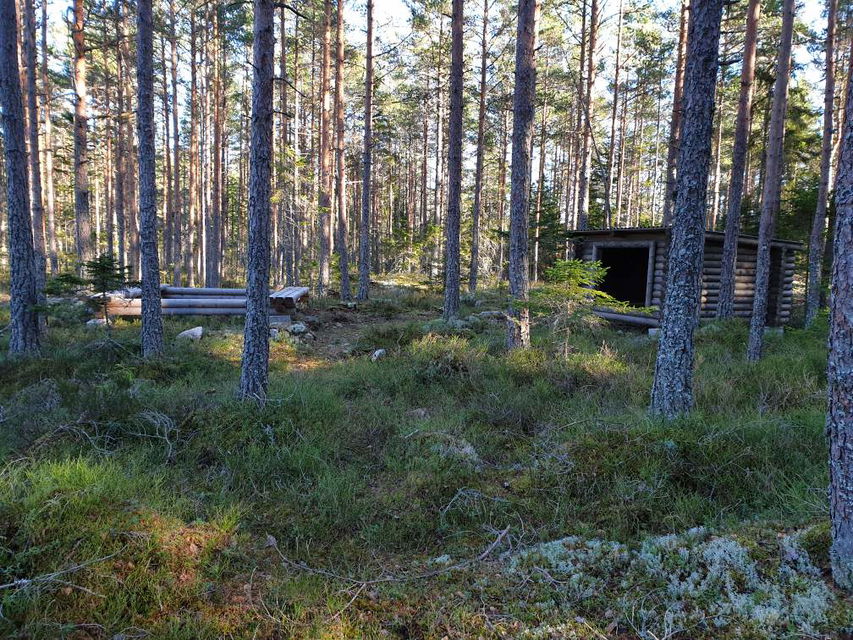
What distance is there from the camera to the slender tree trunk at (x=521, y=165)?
28.9ft

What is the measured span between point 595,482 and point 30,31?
1724 cm

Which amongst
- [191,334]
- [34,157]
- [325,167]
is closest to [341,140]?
[325,167]

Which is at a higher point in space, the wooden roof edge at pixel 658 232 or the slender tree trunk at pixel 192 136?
the slender tree trunk at pixel 192 136

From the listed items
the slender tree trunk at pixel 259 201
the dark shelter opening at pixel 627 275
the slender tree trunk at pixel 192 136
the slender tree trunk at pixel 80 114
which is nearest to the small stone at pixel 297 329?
the slender tree trunk at pixel 259 201

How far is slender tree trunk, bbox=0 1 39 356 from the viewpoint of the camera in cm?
810

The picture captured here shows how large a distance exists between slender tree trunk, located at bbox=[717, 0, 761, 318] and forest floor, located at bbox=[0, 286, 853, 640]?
23.4 feet

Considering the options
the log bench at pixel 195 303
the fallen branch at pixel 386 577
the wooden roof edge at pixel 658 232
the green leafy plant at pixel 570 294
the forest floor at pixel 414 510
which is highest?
the wooden roof edge at pixel 658 232

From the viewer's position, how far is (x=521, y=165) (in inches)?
360

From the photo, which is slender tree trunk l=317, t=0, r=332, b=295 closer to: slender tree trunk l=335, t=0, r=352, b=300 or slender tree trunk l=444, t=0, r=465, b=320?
slender tree trunk l=335, t=0, r=352, b=300

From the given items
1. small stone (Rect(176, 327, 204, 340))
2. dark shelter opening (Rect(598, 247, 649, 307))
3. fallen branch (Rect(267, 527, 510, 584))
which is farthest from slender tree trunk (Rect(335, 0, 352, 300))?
fallen branch (Rect(267, 527, 510, 584))

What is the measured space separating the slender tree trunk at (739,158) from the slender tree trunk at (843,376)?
1187cm

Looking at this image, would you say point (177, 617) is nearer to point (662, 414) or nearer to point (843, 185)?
point (843, 185)

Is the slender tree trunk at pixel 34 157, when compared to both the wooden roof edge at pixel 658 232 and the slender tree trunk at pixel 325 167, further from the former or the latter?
the wooden roof edge at pixel 658 232

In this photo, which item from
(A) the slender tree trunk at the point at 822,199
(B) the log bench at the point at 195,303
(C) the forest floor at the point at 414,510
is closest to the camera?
(C) the forest floor at the point at 414,510
